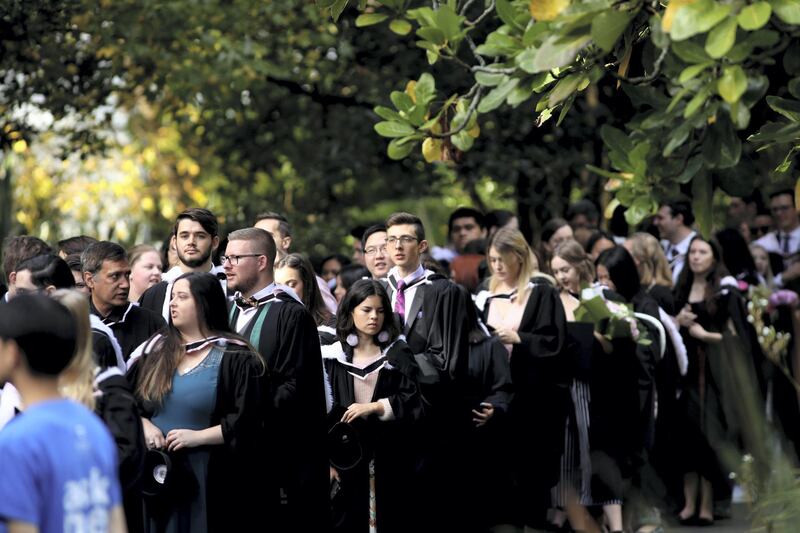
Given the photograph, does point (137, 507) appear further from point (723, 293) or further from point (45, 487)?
point (723, 293)

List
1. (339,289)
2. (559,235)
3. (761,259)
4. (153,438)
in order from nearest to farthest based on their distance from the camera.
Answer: (153,438)
(339,289)
(559,235)
(761,259)

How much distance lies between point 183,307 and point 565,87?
10.1ft

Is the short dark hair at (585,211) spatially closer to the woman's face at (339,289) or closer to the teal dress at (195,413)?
the woman's face at (339,289)

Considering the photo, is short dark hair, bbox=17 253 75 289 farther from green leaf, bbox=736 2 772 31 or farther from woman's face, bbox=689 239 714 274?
woman's face, bbox=689 239 714 274

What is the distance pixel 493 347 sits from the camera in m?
10.9

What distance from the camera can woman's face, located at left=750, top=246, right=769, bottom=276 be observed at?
1518cm

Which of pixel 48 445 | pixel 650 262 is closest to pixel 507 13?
pixel 48 445

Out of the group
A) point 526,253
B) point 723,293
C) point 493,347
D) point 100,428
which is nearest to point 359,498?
point 493,347

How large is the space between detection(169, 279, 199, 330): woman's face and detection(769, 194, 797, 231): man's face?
8.85m

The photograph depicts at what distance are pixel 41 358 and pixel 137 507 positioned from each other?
3.66 metres

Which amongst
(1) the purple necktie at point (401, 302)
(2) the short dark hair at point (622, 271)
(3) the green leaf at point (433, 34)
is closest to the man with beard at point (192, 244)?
(1) the purple necktie at point (401, 302)

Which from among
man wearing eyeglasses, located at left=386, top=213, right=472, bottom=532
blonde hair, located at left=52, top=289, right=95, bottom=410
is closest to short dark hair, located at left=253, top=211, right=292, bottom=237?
man wearing eyeglasses, located at left=386, top=213, right=472, bottom=532

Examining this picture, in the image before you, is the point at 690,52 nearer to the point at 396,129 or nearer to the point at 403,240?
the point at 396,129

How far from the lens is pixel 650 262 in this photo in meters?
13.0
